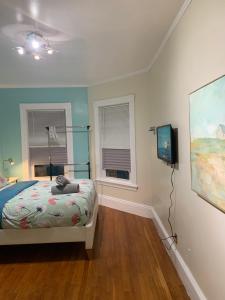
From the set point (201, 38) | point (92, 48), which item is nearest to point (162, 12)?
point (201, 38)

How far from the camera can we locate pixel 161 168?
3.24m

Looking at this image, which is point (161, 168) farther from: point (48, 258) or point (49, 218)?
point (48, 258)

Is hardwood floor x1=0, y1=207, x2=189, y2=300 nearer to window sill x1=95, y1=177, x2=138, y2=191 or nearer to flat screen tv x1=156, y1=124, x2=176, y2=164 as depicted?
window sill x1=95, y1=177, x2=138, y2=191

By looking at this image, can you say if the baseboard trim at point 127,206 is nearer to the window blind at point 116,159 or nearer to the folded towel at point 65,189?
the window blind at point 116,159

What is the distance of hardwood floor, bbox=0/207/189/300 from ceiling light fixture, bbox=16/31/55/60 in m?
2.49

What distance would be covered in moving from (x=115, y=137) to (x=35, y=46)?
235 centimetres

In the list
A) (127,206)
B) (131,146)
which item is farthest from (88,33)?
(127,206)

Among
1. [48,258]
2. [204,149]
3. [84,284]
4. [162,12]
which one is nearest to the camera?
[204,149]

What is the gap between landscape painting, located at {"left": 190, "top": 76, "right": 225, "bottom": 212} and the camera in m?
1.40

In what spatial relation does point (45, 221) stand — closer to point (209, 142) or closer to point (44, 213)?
point (44, 213)

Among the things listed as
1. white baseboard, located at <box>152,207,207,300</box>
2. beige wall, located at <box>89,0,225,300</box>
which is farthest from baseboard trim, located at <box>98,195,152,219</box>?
white baseboard, located at <box>152,207,207,300</box>

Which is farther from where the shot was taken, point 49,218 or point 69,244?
point 69,244

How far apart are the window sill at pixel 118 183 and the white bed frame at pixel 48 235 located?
1.67m

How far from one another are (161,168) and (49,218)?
62.7 inches
